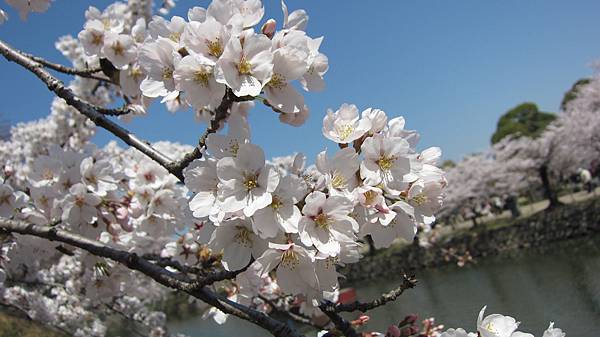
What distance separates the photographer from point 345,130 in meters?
1.27

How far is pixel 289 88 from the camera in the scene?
47.6 inches

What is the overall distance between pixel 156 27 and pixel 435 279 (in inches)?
633

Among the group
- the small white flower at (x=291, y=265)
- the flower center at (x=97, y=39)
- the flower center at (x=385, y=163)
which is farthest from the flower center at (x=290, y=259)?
the flower center at (x=97, y=39)

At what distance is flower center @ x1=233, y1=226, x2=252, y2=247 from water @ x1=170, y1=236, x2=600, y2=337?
5.82 m

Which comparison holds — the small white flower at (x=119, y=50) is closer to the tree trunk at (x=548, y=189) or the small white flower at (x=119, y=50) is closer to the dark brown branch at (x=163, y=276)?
the dark brown branch at (x=163, y=276)

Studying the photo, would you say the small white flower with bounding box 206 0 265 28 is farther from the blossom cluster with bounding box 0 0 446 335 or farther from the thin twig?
the thin twig

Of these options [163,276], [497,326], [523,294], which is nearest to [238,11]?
[163,276]

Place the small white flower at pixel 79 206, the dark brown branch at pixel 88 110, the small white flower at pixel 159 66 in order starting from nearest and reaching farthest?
the small white flower at pixel 159 66 < the dark brown branch at pixel 88 110 < the small white flower at pixel 79 206

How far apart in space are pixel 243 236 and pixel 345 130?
0.42 m

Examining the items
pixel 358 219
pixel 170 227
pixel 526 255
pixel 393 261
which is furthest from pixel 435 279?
pixel 358 219

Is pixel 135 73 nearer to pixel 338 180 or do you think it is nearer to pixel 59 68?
pixel 59 68

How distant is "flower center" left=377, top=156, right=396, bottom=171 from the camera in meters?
1.19

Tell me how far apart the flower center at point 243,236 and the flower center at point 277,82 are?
40cm

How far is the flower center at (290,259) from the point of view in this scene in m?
1.13
